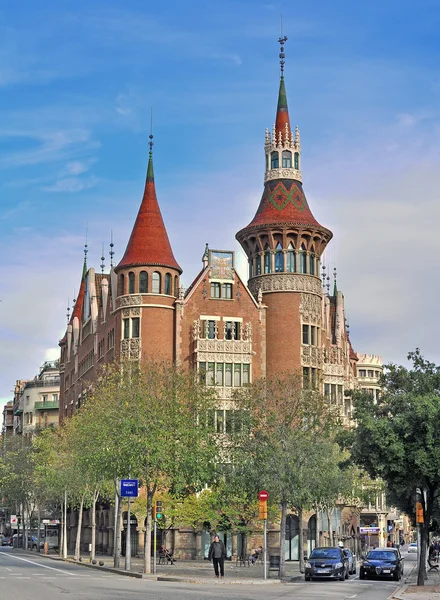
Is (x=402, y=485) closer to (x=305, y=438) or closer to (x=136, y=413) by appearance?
(x=305, y=438)

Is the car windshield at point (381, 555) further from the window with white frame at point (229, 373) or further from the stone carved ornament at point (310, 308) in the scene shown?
the stone carved ornament at point (310, 308)

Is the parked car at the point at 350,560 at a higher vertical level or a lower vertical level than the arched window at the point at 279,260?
lower

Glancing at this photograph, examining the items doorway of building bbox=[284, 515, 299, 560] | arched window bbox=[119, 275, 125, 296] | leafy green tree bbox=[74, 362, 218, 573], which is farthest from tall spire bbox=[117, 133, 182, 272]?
leafy green tree bbox=[74, 362, 218, 573]

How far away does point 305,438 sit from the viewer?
49812mm

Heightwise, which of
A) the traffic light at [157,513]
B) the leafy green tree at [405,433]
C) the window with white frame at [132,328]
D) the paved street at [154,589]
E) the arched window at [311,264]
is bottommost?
the paved street at [154,589]

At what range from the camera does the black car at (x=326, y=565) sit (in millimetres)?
44438

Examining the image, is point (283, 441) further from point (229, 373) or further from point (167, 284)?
point (167, 284)

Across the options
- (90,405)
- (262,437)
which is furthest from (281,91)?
(262,437)

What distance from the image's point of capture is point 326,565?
44.5 m

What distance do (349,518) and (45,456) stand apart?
94.9 ft

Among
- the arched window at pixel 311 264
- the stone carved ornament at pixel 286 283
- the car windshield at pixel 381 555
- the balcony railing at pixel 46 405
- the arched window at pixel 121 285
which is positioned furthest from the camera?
the balcony railing at pixel 46 405

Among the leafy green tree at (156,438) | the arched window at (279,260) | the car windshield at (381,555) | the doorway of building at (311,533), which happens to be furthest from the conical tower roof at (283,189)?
the car windshield at (381,555)

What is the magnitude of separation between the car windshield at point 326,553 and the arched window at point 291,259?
33.1 meters

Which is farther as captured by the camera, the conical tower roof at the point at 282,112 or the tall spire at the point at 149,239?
the conical tower roof at the point at 282,112
